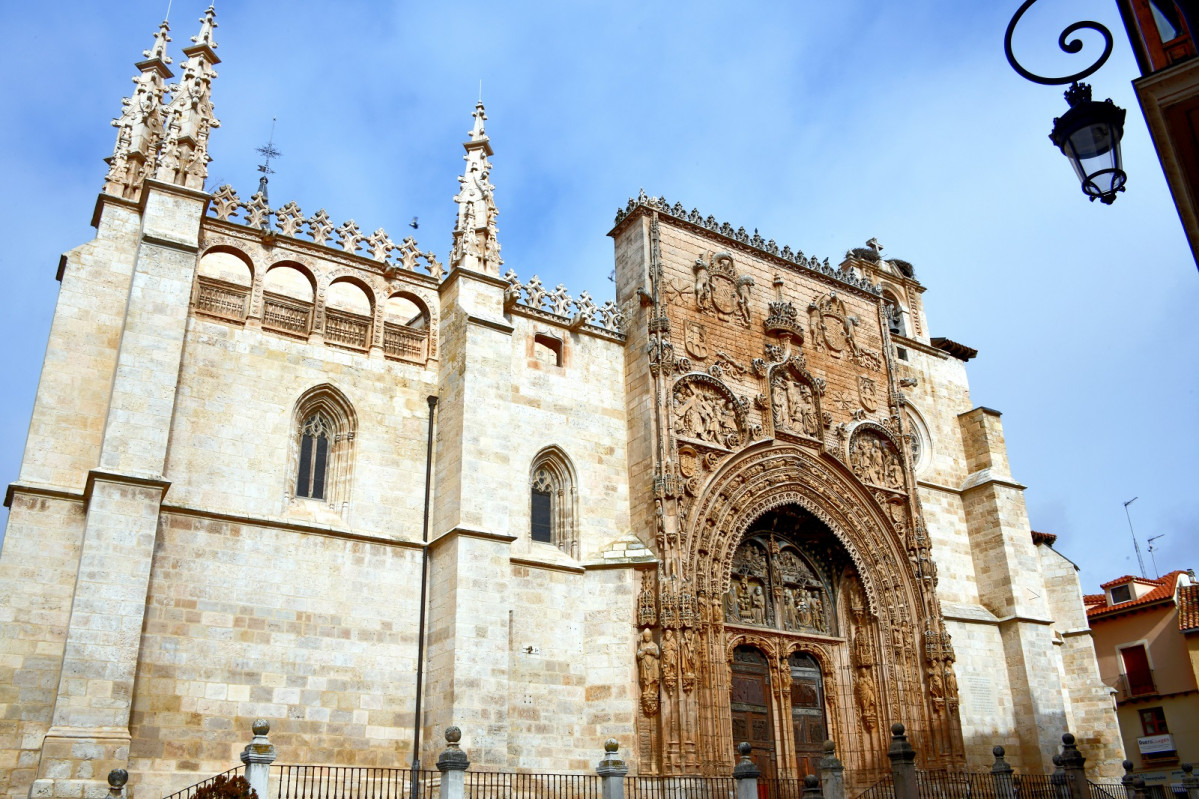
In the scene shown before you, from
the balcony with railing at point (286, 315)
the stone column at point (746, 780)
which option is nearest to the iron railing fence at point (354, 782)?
the stone column at point (746, 780)

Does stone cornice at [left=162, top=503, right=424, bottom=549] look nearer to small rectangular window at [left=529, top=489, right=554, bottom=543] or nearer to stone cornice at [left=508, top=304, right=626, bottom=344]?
small rectangular window at [left=529, top=489, right=554, bottom=543]

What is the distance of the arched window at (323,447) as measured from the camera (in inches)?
613

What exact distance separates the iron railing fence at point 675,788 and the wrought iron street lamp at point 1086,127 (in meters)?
11.4

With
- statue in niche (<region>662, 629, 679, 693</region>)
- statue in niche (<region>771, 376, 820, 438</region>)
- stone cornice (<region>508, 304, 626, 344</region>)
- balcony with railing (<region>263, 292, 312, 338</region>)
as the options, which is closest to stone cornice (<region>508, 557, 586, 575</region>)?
statue in niche (<region>662, 629, 679, 693</region>)

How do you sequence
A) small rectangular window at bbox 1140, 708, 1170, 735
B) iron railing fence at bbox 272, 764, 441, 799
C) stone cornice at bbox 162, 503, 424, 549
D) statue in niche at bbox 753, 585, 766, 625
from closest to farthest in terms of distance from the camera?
iron railing fence at bbox 272, 764, 441, 799 → stone cornice at bbox 162, 503, 424, 549 → statue in niche at bbox 753, 585, 766, 625 → small rectangular window at bbox 1140, 708, 1170, 735

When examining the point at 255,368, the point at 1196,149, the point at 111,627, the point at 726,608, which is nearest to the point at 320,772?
the point at 111,627

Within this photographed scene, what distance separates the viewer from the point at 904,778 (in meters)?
14.7

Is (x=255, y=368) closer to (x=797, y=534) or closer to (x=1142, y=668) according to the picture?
(x=797, y=534)

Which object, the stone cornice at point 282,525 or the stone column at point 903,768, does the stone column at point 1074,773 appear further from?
the stone cornice at point 282,525

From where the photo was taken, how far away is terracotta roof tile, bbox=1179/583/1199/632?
27375 mm

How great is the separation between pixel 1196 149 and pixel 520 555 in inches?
469

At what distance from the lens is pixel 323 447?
16031 millimetres

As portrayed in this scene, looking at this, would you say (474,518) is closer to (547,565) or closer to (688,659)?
(547,565)

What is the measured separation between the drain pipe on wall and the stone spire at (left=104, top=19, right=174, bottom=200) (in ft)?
19.0
